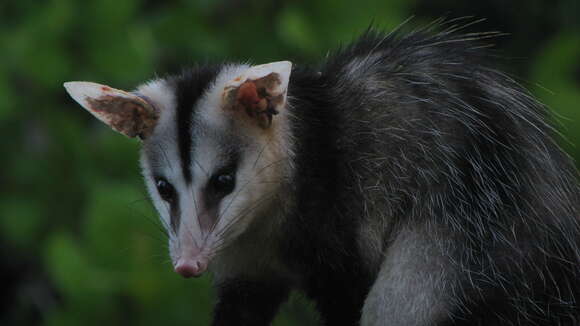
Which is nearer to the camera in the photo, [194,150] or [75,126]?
[194,150]

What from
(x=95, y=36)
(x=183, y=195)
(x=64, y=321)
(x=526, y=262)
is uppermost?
(x=183, y=195)

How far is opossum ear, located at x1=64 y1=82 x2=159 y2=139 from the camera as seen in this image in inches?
165

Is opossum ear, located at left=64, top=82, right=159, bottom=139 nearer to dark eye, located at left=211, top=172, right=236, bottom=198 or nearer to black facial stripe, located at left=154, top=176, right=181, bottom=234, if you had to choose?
black facial stripe, located at left=154, top=176, right=181, bottom=234

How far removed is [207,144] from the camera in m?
4.11

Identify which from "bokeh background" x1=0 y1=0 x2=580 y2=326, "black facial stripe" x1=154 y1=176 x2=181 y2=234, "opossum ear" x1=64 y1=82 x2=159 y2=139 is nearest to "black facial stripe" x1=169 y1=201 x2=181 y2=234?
"black facial stripe" x1=154 y1=176 x2=181 y2=234

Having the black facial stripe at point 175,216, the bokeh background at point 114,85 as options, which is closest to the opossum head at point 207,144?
the black facial stripe at point 175,216

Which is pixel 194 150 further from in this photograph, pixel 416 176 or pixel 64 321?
pixel 64 321

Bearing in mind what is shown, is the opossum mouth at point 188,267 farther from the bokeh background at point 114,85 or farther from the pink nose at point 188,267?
the bokeh background at point 114,85

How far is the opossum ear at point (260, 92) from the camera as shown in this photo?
3.97 metres

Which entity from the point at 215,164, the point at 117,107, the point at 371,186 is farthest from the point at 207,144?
the point at 371,186

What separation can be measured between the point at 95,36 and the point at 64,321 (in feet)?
7.67

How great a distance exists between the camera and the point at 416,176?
4293mm

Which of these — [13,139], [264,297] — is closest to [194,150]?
[264,297]

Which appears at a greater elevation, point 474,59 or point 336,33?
point 474,59
